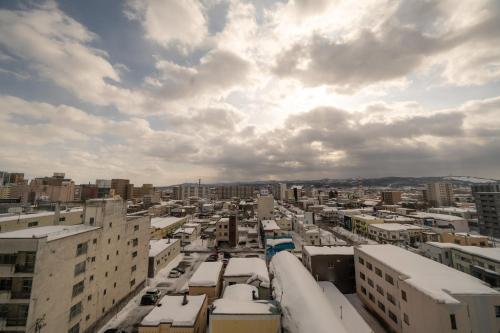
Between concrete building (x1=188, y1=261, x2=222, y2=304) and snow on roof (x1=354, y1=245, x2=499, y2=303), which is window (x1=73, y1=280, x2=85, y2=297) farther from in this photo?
snow on roof (x1=354, y1=245, x2=499, y2=303)

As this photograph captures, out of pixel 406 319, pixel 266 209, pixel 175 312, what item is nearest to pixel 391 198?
pixel 266 209

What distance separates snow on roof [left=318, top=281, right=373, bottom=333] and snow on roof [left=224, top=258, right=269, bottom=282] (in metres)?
10.9

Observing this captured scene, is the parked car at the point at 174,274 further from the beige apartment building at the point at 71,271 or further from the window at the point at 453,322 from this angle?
the window at the point at 453,322

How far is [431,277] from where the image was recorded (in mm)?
27297

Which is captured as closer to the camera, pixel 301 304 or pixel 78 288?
pixel 301 304

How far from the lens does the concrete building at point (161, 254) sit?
49.7 meters

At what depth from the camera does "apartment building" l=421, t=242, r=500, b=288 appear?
122 feet

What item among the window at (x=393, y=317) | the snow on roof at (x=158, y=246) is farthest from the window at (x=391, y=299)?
the snow on roof at (x=158, y=246)

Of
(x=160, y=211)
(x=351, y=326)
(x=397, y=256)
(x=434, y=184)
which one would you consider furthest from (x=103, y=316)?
(x=434, y=184)

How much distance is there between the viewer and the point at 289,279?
32.9m

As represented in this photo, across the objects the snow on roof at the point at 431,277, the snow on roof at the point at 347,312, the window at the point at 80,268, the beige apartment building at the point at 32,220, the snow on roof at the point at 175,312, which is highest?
the beige apartment building at the point at 32,220

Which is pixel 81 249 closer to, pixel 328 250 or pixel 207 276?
pixel 207 276

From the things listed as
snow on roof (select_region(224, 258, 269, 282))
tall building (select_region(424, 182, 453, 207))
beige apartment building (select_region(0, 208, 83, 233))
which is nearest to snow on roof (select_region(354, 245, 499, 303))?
snow on roof (select_region(224, 258, 269, 282))

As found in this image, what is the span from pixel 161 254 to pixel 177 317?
99.9 ft
